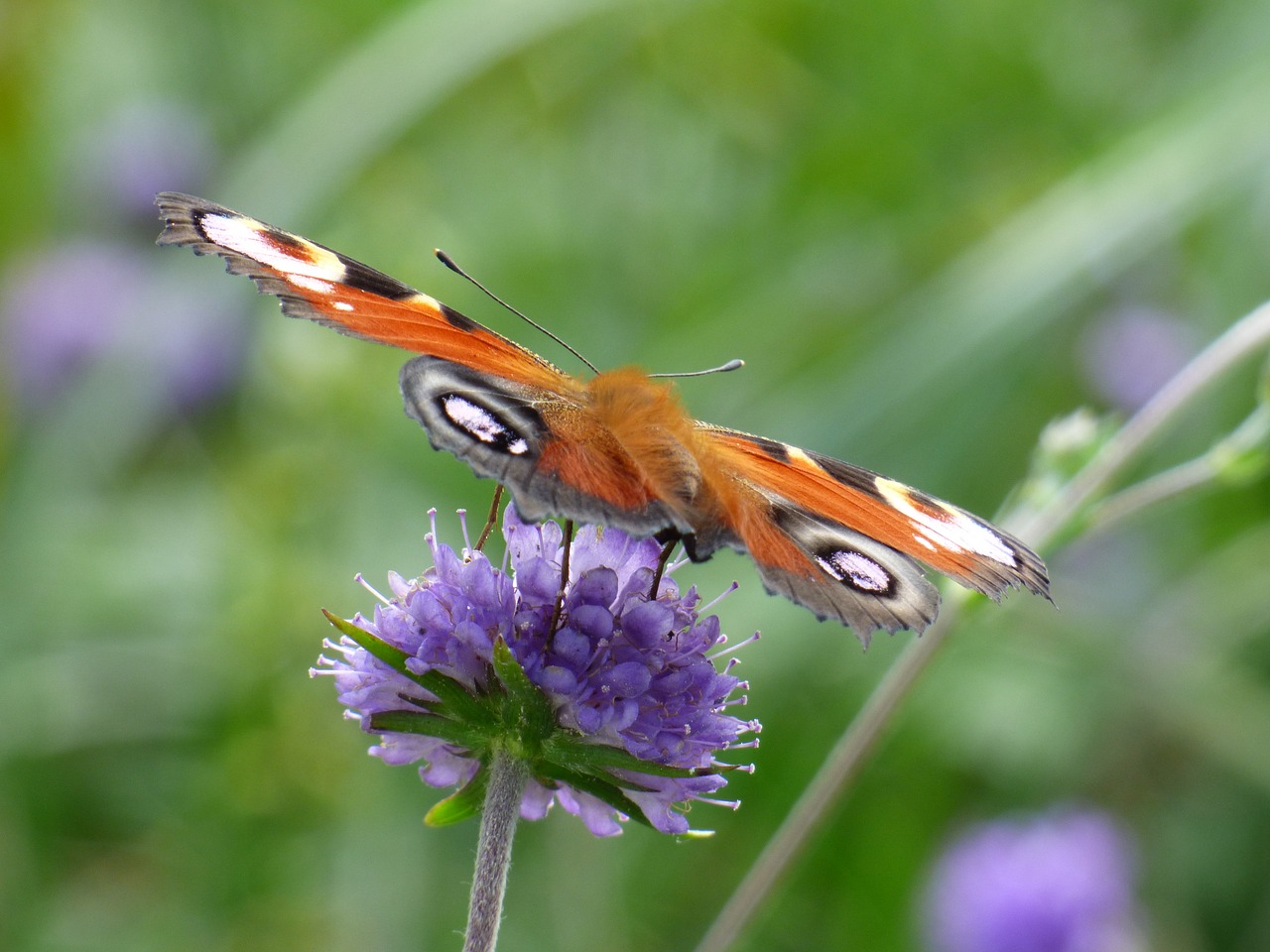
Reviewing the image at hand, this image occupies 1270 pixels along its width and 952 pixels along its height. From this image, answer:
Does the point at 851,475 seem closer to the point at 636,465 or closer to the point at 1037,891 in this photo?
the point at 636,465

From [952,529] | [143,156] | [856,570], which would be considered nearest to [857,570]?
[856,570]

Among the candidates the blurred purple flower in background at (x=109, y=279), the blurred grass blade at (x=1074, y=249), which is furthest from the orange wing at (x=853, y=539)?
the blurred purple flower in background at (x=109, y=279)

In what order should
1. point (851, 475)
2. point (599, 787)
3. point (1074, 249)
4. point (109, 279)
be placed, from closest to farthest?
point (599, 787), point (851, 475), point (1074, 249), point (109, 279)

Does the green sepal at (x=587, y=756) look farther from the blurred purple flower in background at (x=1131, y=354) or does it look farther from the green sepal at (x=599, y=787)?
the blurred purple flower in background at (x=1131, y=354)

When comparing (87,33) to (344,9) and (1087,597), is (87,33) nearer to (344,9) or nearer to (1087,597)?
(344,9)

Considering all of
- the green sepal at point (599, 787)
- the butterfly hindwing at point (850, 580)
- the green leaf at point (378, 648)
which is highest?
the butterfly hindwing at point (850, 580)

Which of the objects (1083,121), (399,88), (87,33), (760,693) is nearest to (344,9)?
(87,33)
